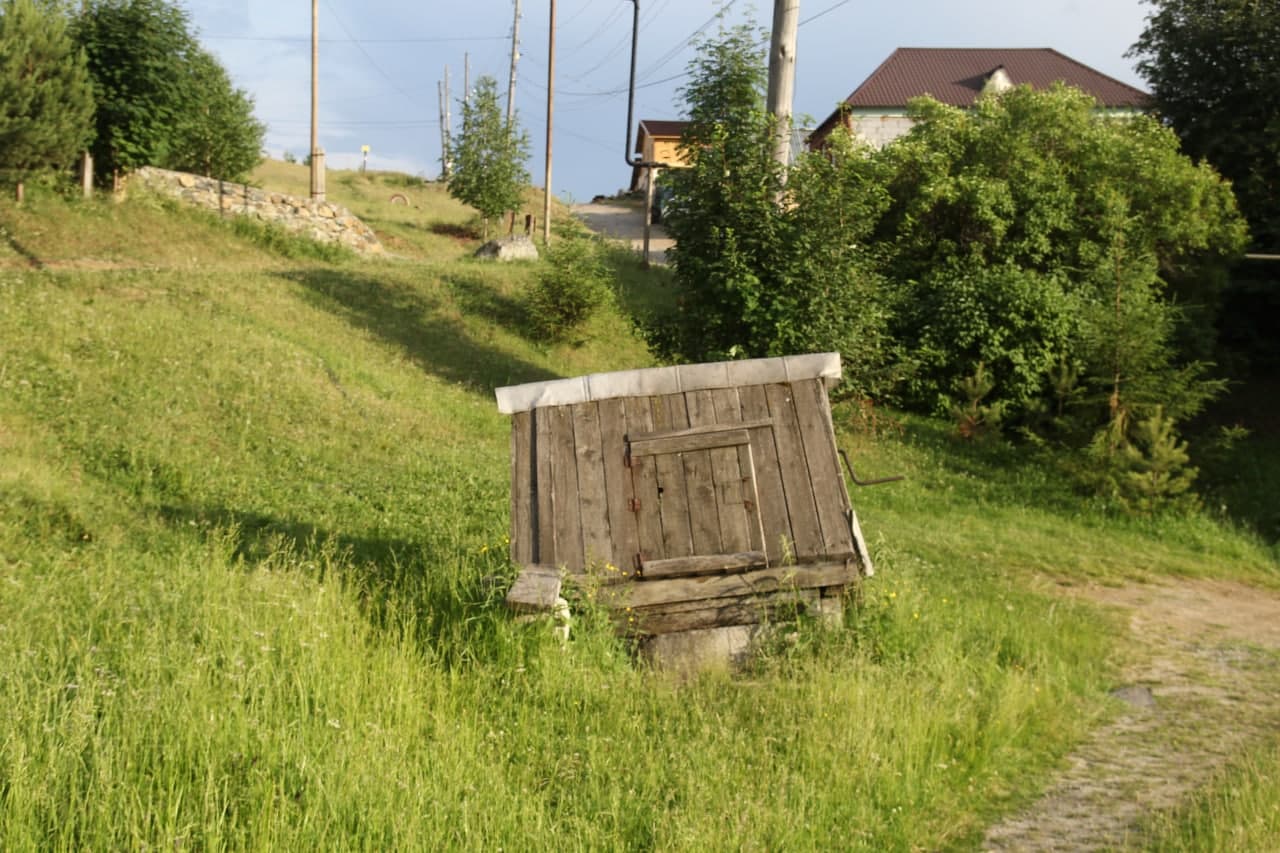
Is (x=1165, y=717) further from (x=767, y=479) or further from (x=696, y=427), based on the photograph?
(x=696, y=427)

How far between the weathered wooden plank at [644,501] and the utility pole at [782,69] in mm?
9332

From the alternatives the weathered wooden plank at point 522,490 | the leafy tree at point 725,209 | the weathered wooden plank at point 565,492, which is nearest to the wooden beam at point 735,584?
the weathered wooden plank at point 565,492

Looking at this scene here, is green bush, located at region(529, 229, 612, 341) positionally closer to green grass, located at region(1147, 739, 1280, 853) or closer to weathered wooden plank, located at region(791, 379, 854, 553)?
weathered wooden plank, located at region(791, 379, 854, 553)

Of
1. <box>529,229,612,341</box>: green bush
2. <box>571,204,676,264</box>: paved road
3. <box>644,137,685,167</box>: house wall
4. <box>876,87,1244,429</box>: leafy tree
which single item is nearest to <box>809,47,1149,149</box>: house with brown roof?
<box>571,204,676,264</box>: paved road

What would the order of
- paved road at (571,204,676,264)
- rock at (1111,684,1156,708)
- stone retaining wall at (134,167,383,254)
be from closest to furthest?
1. rock at (1111,684,1156,708)
2. stone retaining wall at (134,167,383,254)
3. paved road at (571,204,676,264)

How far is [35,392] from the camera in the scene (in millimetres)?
12703

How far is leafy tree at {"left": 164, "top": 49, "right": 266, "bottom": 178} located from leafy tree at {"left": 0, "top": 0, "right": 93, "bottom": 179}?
4.30 m

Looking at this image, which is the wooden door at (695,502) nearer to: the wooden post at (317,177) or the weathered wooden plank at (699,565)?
the weathered wooden plank at (699,565)

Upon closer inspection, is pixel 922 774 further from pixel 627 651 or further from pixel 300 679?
pixel 300 679

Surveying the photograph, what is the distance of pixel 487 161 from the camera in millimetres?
36000

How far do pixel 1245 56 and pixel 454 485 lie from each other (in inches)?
877

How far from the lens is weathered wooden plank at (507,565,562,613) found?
648 centimetres

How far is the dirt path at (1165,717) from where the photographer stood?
5652mm

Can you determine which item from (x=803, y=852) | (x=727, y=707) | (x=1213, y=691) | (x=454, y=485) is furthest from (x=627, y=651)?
(x=454, y=485)
